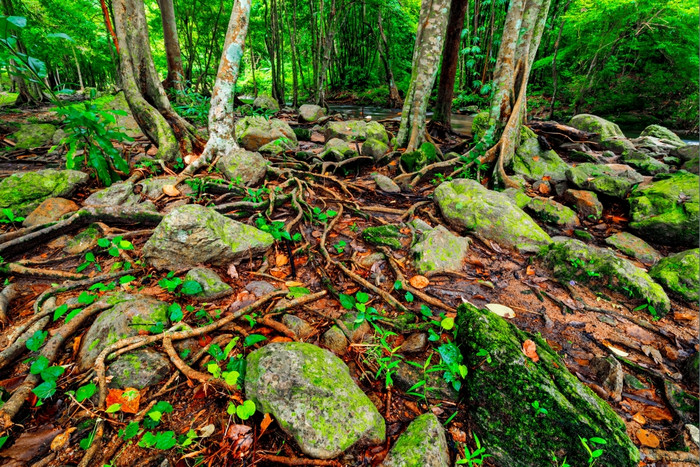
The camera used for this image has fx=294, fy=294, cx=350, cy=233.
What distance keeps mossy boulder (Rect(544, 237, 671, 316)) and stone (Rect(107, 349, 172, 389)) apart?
3.78m

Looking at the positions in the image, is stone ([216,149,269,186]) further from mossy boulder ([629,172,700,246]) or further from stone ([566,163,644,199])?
mossy boulder ([629,172,700,246])

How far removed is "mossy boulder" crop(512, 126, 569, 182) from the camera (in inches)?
223

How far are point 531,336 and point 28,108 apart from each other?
60.7ft

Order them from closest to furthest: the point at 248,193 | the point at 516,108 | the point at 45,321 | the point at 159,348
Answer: the point at 159,348, the point at 45,321, the point at 248,193, the point at 516,108

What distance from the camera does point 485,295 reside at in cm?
301

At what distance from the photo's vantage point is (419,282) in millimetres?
3039

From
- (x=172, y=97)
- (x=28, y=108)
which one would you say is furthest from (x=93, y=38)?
(x=172, y=97)

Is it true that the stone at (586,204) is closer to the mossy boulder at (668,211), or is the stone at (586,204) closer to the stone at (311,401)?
A: the mossy boulder at (668,211)

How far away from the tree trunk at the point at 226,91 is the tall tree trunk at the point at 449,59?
5.37 meters

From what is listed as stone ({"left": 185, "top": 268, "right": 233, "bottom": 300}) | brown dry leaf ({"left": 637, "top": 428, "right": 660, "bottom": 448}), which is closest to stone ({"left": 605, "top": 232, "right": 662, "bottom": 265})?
brown dry leaf ({"left": 637, "top": 428, "right": 660, "bottom": 448})

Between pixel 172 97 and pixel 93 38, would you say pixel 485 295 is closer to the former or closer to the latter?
pixel 172 97

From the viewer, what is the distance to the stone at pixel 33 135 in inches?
257

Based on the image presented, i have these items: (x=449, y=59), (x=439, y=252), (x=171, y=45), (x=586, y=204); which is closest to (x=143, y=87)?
(x=439, y=252)

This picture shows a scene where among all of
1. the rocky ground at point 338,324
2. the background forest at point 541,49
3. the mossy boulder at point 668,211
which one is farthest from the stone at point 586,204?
the background forest at point 541,49
